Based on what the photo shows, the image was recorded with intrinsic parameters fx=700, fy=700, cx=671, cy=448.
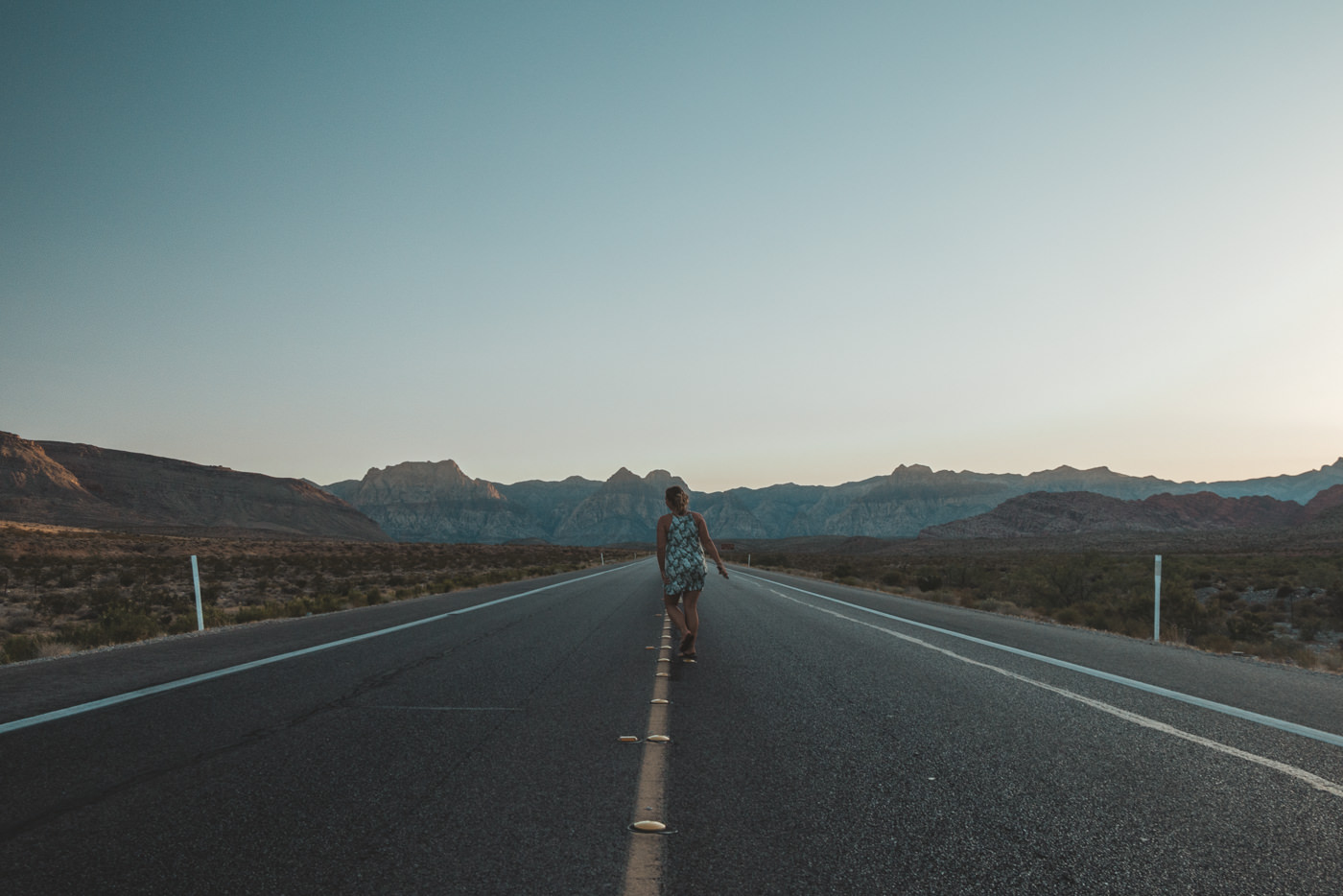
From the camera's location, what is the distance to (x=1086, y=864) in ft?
8.84

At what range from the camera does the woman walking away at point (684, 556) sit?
7.91m

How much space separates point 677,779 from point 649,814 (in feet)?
1.86

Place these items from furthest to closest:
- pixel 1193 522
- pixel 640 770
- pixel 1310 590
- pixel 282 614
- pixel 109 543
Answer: pixel 1193 522 < pixel 109 543 < pixel 1310 590 < pixel 282 614 < pixel 640 770

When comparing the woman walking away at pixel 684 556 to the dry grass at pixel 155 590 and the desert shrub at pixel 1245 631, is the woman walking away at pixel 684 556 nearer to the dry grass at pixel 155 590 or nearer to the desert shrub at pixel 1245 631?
the dry grass at pixel 155 590

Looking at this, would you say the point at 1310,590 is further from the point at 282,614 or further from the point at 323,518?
the point at 323,518

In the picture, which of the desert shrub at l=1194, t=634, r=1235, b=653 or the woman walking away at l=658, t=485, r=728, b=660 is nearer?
the woman walking away at l=658, t=485, r=728, b=660

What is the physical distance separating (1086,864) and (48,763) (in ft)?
17.3

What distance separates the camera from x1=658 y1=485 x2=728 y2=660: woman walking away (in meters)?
7.91

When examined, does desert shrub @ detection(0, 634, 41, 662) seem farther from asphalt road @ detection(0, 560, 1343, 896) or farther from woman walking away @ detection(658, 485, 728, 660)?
woman walking away @ detection(658, 485, 728, 660)

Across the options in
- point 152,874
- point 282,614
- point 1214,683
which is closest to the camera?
point 152,874

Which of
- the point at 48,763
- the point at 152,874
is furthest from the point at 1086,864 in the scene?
the point at 48,763

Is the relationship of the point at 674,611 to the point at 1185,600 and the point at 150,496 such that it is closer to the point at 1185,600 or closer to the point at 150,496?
the point at 1185,600

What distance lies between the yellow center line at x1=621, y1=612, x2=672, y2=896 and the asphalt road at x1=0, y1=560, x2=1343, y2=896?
0.03 m

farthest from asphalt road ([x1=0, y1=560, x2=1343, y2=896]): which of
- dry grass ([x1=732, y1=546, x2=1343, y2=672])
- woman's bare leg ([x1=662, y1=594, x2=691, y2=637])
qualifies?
dry grass ([x1=732, y1=546, x2=1343, y2=672])
